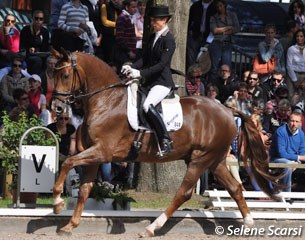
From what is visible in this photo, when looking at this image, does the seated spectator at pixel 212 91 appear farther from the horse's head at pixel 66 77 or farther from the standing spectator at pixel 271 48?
the horse's head at pixel 66 77

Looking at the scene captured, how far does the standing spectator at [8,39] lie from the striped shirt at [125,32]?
2.05 metres

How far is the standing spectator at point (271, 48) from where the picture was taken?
65.7 feet

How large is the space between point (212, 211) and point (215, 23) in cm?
Result: 727

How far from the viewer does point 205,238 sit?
1257 centimetres

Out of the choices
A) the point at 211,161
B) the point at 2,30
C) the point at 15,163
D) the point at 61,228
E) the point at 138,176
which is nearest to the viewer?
the point at 61,228

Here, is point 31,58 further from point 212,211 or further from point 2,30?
point 212,211

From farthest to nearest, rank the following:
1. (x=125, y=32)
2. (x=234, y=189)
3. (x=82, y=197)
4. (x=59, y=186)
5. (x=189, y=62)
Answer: (x=189, y=62), (x=125, y=32), (x=234, y=189), (x=82, y=197), (x=59, y=186)

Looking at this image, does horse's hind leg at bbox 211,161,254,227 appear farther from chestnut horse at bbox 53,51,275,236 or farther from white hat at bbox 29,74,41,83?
white hat at bbox 29,74,41,83

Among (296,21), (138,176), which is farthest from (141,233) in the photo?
(296,21)

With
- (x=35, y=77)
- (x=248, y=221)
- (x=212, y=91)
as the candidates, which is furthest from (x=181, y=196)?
(x=35, y=77)

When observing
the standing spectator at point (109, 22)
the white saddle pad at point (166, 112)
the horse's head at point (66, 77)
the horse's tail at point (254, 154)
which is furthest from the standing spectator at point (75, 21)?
the horse's head at point (66, 77)

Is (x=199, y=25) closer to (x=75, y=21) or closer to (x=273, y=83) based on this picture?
(x=273, y=83)

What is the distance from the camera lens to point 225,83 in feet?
61.7

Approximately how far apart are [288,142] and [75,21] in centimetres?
516
